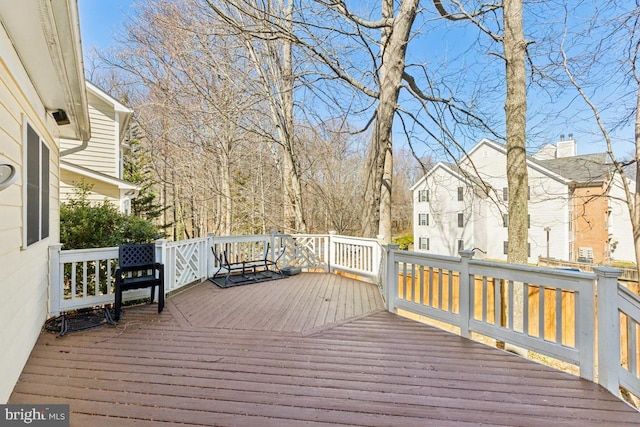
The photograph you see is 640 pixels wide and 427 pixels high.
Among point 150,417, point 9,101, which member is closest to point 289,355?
point 150,417

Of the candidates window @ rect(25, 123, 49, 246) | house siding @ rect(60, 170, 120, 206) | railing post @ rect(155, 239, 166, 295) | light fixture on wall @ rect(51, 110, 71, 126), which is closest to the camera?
window @ rect(25, 123, 49, 246)

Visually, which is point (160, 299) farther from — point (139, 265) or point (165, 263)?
point (165, 263)

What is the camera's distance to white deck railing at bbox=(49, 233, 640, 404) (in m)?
2.50

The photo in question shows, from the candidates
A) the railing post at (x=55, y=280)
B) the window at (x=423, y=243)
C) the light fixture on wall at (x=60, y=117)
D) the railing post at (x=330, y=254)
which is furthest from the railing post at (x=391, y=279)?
the window at (x=423, y=243)

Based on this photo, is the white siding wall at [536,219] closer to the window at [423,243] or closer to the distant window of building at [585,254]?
the distant window of building at [585,254]

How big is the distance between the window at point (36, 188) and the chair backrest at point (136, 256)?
2.88 ft

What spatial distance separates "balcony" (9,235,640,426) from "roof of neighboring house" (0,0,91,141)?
2.01m

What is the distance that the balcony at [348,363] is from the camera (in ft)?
7.26

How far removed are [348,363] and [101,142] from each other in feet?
32.1

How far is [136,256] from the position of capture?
15.0 ft

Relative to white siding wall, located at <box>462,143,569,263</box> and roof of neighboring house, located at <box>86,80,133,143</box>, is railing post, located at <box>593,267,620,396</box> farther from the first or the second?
white siding wall, located at <box>462,143,569,263</box>

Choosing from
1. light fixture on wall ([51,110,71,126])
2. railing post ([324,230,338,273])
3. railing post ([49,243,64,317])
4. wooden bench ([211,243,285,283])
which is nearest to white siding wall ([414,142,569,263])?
railing post ([324,230,338,273])

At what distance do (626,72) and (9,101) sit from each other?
1091 cm

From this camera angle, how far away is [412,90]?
25.5 ft
